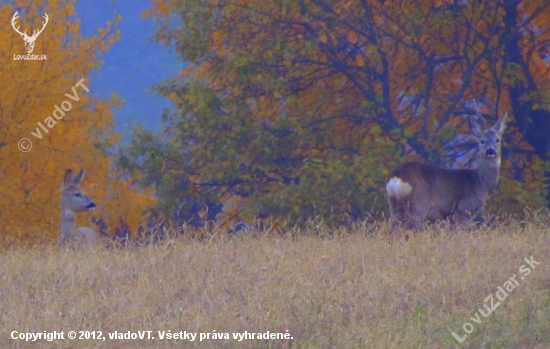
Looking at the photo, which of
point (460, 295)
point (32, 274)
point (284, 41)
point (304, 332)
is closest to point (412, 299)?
point (460, 295)

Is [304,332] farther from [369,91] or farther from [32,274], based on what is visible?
[369,91]

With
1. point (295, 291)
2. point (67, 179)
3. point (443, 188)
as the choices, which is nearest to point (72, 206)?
point (67, 179)

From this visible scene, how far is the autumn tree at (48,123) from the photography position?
55.4ft

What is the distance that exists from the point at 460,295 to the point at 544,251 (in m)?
1.98

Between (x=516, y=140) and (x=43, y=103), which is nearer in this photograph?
(x=516, y=140)

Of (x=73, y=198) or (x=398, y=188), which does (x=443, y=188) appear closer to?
(x=398, y=188)

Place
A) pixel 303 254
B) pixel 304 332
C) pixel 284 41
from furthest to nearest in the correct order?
pixel 284 41
pixel 303 254
pixel 304 332

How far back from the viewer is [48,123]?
17.2 m

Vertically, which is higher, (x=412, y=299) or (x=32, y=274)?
(x=32, y=274)

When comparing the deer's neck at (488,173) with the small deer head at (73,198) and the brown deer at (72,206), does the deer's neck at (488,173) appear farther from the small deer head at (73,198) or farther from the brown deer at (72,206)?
the small deer head at (73,198)

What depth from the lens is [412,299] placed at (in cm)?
669

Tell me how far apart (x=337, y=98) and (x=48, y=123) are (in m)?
5.87

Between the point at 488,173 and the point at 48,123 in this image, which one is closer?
the point at 488,173

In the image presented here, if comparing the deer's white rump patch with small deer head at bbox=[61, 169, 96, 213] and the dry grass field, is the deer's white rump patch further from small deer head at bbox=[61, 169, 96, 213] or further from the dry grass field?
small deer head at bbox=[61, 169, 96, 213]
